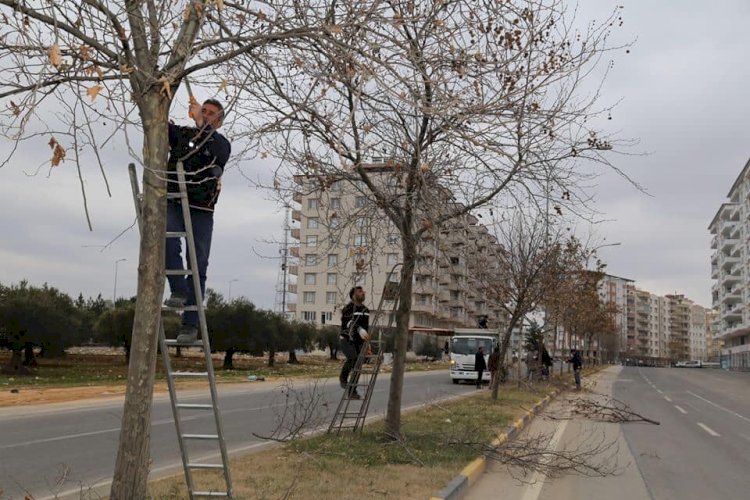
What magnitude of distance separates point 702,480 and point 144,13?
966cm

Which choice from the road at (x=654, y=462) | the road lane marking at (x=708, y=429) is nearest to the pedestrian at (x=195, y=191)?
the road at (x=654, y=462)

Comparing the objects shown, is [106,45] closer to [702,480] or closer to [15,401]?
[702,480]

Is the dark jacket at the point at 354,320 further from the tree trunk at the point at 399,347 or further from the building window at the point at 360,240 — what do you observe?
the building window at the point at 360,240

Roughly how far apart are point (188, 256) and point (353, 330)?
5758 millimetres

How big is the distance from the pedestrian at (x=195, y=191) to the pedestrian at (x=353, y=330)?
16.4 feet

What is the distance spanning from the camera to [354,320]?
10.5 metres

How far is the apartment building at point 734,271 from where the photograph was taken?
324 ft

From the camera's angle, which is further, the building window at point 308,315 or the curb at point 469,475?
the building window at point 308,315

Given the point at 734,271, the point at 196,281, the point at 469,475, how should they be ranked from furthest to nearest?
the point at 734,271 < the point at 469,475 < the point at 196,281

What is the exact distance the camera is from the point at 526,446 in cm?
1016

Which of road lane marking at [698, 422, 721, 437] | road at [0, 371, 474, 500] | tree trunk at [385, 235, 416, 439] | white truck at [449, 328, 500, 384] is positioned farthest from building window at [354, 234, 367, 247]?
white truck at [449, 328, 500, 384]

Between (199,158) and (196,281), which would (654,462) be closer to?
(196,281)

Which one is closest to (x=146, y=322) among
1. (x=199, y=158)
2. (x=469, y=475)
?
(x=199, y=158)

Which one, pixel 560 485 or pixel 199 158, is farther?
pixel 560 485
